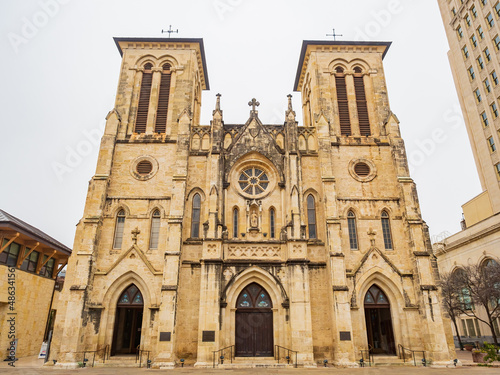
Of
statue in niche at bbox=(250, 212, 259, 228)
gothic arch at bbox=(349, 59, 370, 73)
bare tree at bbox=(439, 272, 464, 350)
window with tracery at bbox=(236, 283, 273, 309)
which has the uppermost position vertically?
gothic arch at bbox=(349, 59, 370, 73)

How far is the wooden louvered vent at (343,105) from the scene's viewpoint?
26250mm

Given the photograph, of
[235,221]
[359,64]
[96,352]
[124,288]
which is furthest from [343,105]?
[96,352]

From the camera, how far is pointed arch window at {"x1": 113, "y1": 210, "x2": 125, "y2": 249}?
22.3 meters

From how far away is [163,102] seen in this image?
87.7 ft

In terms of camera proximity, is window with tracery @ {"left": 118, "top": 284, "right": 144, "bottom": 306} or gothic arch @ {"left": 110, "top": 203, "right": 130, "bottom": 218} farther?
gothic arch @ {"left": 110, "top": 203, "right": 130, "bottom": 218}

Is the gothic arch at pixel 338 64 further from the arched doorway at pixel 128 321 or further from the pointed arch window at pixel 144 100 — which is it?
the arched doorway at pixel 128 321

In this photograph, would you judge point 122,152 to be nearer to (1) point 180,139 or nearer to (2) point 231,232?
(1) point 180,139

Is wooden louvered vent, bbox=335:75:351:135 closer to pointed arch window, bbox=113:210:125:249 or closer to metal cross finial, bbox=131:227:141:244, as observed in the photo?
metal cross finial, bbox=131:227:141:244

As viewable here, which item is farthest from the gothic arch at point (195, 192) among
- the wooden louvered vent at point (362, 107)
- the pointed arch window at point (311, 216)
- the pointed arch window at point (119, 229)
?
the wooden louvered vent at point (362, 107)

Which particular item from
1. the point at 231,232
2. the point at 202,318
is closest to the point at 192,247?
the point at 231,232

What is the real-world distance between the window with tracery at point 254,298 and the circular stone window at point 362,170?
31.2ft

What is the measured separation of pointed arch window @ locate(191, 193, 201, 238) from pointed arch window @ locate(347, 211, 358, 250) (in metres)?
9.34

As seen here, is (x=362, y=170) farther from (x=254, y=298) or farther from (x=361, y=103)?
(x=254, y=298)

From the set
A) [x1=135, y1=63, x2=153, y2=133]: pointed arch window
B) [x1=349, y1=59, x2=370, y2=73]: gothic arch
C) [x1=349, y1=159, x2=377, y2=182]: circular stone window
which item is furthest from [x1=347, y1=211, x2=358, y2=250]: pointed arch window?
[x1=135, y1=63, x2=153, y2=133]: pointed arch window
